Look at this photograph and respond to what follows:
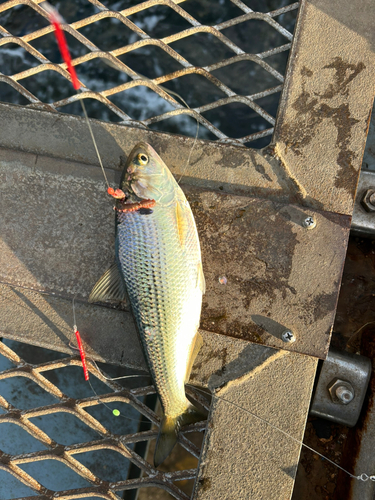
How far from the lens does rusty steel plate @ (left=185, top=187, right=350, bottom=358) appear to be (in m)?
2.97

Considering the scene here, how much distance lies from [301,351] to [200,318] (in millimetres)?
973

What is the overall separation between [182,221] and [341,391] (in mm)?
2293

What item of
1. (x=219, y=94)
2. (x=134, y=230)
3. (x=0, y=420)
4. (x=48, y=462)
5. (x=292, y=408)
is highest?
(x=219, y=94)

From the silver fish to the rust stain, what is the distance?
1.35 metres

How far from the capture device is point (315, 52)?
10.5ft

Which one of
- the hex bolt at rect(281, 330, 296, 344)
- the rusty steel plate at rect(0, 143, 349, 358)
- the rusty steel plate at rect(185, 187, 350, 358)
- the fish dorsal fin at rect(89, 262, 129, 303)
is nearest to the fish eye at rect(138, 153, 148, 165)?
the rusty steel plate at rect(0, 143, 349, 358)

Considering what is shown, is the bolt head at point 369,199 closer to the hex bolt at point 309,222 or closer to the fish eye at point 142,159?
the hex bolt at point 309,222

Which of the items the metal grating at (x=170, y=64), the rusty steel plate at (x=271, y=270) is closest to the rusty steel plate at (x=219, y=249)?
the rusty steel plate at (x=271, y=270)

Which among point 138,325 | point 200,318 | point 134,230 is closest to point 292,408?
point 200,318

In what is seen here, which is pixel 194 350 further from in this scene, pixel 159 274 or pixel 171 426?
pixel 159 274

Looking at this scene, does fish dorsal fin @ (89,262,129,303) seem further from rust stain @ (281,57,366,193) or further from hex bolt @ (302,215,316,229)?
rust stain @ (281,57,366,193)

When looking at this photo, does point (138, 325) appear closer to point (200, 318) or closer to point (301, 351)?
point (200, 318)

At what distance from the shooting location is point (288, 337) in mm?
2928

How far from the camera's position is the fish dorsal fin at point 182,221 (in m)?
2.70
